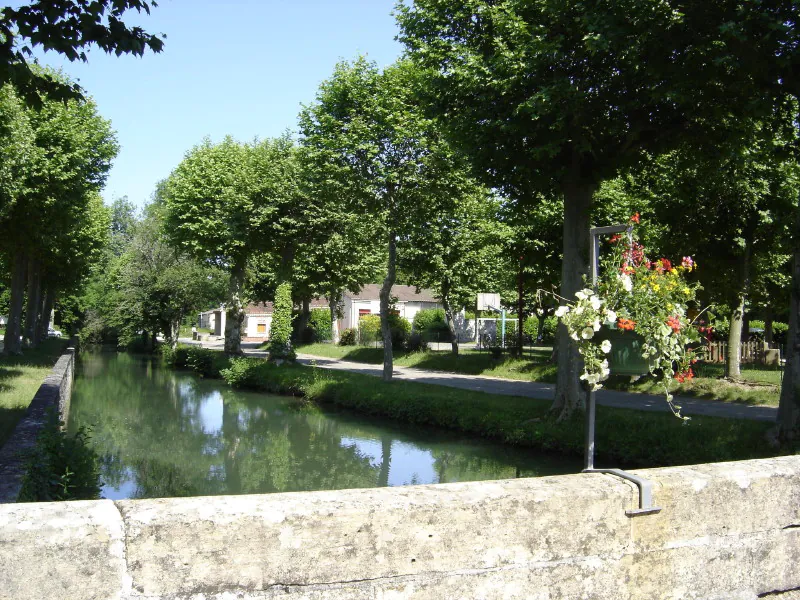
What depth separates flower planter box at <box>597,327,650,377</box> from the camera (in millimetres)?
4383

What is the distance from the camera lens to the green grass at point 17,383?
36.4ft

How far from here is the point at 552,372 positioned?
80.8 feet

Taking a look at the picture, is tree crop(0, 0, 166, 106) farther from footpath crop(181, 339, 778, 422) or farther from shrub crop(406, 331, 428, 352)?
shrub crop(406, 331, 428, 352)

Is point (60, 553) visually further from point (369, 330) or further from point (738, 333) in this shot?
point (369, 330)

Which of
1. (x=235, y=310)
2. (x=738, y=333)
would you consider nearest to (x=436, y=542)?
(x=738, y=333)

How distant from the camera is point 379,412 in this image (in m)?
19.4

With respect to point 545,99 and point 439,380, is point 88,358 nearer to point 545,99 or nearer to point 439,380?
point 439,380

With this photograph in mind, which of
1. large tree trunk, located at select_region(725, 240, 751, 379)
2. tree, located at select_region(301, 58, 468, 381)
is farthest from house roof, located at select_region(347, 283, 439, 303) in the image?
large tree trunk, located at select_region(725, 240, 751, 379)

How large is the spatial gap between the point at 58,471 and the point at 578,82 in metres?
10.1

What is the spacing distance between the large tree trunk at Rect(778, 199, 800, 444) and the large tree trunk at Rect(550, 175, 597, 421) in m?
3.85

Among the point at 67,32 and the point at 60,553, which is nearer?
the point at 60,553

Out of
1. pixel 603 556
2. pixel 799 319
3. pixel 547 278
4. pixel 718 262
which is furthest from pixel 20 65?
pixel 547 278

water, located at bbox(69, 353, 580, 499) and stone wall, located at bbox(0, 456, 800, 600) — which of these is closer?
stone wall, located at bbox(0, 456, 800, 600)

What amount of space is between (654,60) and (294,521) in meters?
10.4
